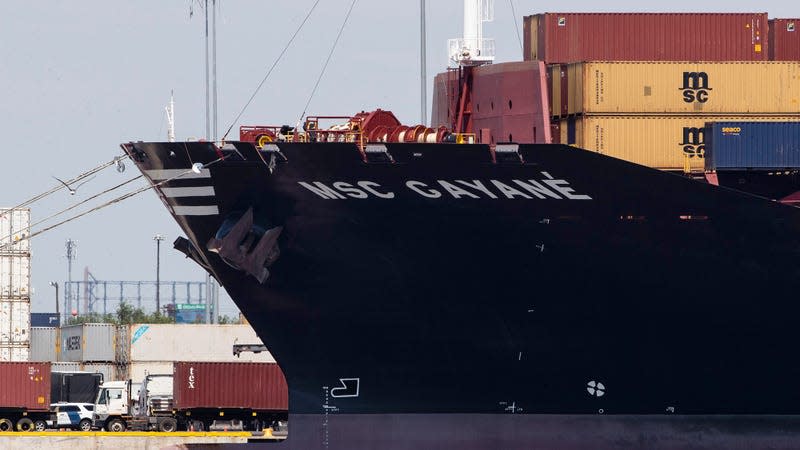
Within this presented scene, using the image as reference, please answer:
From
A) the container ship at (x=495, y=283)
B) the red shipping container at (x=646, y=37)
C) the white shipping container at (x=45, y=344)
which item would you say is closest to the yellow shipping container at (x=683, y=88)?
the container ship at (x=495, y=283)

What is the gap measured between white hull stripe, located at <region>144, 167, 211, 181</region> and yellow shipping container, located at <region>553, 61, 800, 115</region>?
30.0ft

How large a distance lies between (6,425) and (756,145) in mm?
42028

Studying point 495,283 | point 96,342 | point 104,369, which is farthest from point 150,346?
point 495,283

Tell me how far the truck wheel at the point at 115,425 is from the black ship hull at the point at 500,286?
102ft

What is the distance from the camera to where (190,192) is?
1406 inches

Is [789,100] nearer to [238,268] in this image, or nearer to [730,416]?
[730,416]

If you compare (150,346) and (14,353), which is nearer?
(14,353)

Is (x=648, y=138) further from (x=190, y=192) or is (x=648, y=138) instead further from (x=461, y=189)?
(x=190, y=192)

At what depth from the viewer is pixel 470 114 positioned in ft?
127

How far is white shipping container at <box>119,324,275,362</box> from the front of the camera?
8162cm

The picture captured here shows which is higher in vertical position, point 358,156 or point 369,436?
point 358,156

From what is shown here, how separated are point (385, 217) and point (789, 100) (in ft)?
36.0

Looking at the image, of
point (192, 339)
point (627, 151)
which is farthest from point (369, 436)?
point (192, 339)

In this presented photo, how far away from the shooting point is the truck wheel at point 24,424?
66750 millimetres
